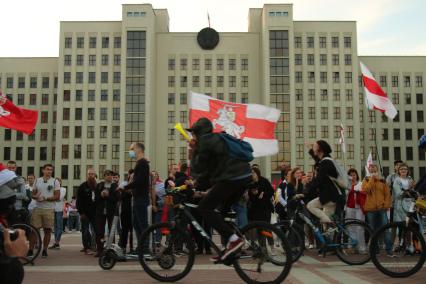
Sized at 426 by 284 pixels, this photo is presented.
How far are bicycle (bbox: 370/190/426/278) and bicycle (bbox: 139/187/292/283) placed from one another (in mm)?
1692

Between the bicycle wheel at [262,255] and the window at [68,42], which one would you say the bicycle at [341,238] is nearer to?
the bicycle wheel at [262,255]

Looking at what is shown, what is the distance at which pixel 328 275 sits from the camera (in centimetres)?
750

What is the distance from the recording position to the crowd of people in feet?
20.4

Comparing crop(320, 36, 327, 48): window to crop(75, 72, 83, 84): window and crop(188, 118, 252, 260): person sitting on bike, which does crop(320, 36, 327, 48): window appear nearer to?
crop(75, 72, 83, 84): window

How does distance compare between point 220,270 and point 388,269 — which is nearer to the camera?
point 388,269

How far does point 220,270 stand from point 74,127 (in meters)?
83.4

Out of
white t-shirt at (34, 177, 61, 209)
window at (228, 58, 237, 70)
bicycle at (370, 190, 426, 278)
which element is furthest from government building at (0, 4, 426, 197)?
bicycle at (370, 190, 426, 278)

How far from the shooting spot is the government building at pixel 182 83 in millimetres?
86688

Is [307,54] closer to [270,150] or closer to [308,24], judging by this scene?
[308,24]

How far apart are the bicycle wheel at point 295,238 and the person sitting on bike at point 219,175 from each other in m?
2.69

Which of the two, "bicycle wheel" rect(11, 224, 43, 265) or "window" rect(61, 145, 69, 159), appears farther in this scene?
"window" rect(61, 145, 69, 159)

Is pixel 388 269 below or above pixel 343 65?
below

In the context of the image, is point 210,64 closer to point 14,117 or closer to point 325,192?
point 14,117

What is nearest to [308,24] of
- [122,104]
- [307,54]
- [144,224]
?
[307,54]
